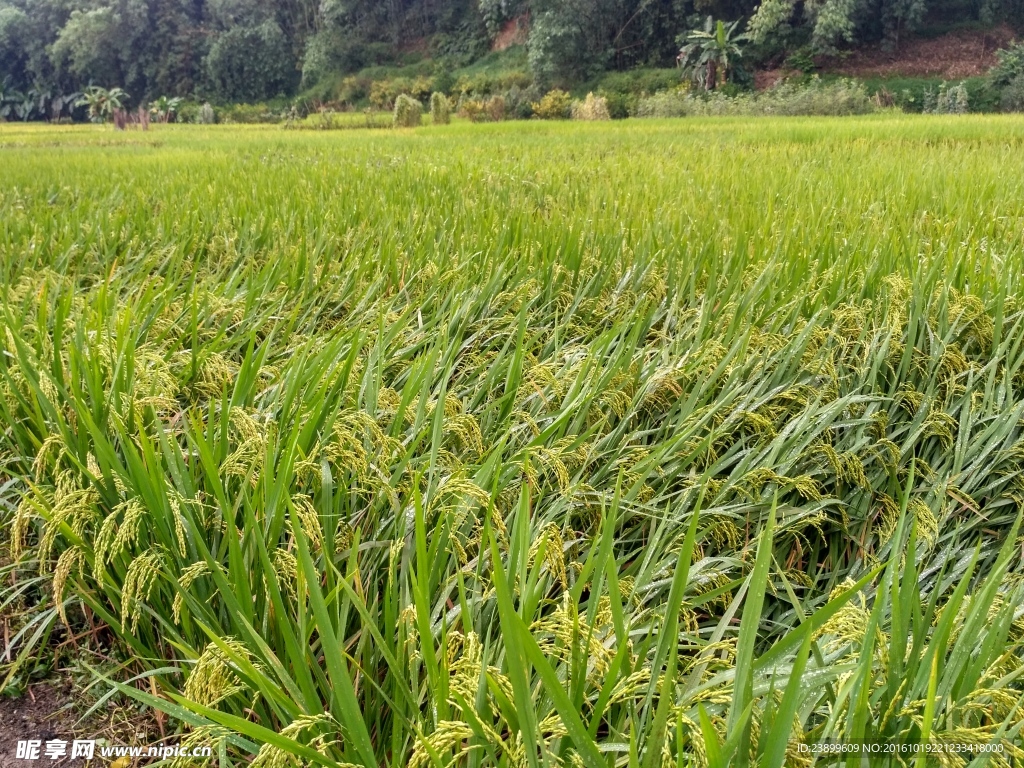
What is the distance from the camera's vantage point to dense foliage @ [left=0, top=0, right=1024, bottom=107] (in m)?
26.4

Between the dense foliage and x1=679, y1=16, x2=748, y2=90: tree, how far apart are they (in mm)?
1425

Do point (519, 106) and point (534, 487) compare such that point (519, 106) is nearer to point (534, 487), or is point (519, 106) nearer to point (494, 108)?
point (494, 108)

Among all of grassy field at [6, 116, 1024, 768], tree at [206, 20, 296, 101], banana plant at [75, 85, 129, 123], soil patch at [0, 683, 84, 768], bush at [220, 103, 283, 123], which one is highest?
tree at [206, 20, 296, 101]

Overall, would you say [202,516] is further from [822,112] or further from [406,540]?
[822,112]

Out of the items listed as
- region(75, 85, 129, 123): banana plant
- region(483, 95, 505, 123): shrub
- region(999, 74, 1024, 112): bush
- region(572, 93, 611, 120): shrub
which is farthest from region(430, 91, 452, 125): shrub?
region(75, 85, 129, 123): banana plant

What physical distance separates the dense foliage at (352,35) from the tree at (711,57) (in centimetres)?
142

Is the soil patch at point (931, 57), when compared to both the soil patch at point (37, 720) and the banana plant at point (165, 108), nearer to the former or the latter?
the banana plant at point (165, 108)

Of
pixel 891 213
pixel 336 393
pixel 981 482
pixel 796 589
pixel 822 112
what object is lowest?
pixel 796 589

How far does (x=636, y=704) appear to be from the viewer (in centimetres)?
75

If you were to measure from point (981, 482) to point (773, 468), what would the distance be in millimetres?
380

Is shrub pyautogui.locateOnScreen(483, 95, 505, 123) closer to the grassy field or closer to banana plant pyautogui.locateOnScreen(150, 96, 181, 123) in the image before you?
the grassy field

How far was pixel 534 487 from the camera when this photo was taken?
43.6 inches

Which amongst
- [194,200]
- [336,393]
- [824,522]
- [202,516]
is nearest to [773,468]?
[824,522]

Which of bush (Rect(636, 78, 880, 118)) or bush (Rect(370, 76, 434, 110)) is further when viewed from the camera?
bush (Rect(370, 76, 434, 110))
